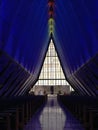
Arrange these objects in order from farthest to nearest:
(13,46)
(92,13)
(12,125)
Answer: (13,46), (92,13), (12,125)

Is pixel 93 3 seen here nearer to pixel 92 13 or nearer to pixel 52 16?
pixel 92 13

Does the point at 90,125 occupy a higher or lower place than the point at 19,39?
lower

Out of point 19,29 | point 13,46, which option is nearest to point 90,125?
point 19,29

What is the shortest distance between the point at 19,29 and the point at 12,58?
2543 millimetres

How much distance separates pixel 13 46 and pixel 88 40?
356 cm

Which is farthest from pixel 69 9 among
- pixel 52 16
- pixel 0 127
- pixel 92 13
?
pixel 0 127

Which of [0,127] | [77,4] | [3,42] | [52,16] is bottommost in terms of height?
[0,127]

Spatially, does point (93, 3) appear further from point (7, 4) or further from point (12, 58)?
point (12, 58)

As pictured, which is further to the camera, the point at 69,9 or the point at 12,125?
the point at 69,9

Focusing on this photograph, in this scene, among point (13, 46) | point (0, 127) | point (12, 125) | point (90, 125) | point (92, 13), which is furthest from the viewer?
point (13, 46)

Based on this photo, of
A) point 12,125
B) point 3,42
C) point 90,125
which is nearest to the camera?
point 90,125

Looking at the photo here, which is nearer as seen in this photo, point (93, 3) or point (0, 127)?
point (0, 127)

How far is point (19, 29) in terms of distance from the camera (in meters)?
14.4

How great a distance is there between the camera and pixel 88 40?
49.9ft
